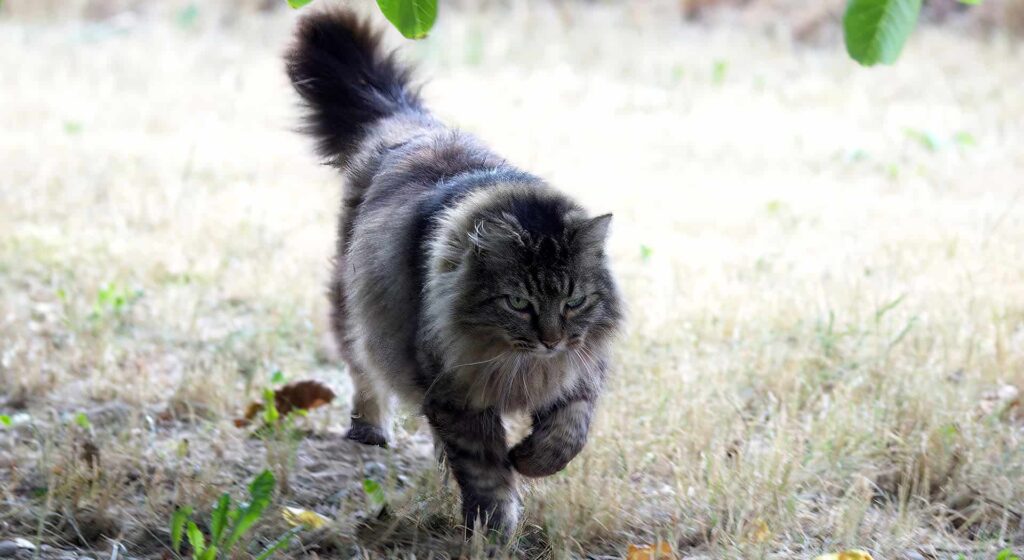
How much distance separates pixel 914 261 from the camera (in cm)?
579

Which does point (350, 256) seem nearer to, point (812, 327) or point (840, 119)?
point (812, 327)

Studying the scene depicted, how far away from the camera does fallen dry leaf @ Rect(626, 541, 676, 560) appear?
3.03 meters

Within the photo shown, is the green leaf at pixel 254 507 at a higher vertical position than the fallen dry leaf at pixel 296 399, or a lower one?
higher

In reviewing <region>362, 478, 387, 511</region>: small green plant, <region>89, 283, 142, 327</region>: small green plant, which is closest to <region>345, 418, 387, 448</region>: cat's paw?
<region>362, 478, 387, 511</region>: small green plant

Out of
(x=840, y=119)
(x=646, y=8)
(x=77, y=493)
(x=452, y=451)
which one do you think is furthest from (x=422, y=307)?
(x=646, y=8)

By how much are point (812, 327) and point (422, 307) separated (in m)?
2.21

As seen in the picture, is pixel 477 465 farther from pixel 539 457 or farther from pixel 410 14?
pixel 410 14

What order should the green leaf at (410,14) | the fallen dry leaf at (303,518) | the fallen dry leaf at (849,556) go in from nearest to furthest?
the green leaf at (410,14)
the fallen dry leaf at (849,556)
the fallen dry leaf at (303,518)

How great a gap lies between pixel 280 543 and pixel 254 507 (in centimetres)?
12

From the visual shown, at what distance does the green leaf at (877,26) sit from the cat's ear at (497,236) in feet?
3.86

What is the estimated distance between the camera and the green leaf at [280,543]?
289 cm

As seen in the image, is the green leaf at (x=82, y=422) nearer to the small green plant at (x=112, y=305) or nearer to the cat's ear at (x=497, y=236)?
the small green plant at (x=112, y=305)

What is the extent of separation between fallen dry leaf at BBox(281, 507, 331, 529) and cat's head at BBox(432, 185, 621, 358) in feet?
2.20

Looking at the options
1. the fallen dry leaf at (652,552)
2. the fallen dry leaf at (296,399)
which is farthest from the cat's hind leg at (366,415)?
the fallen dry leaf at (652,552)
